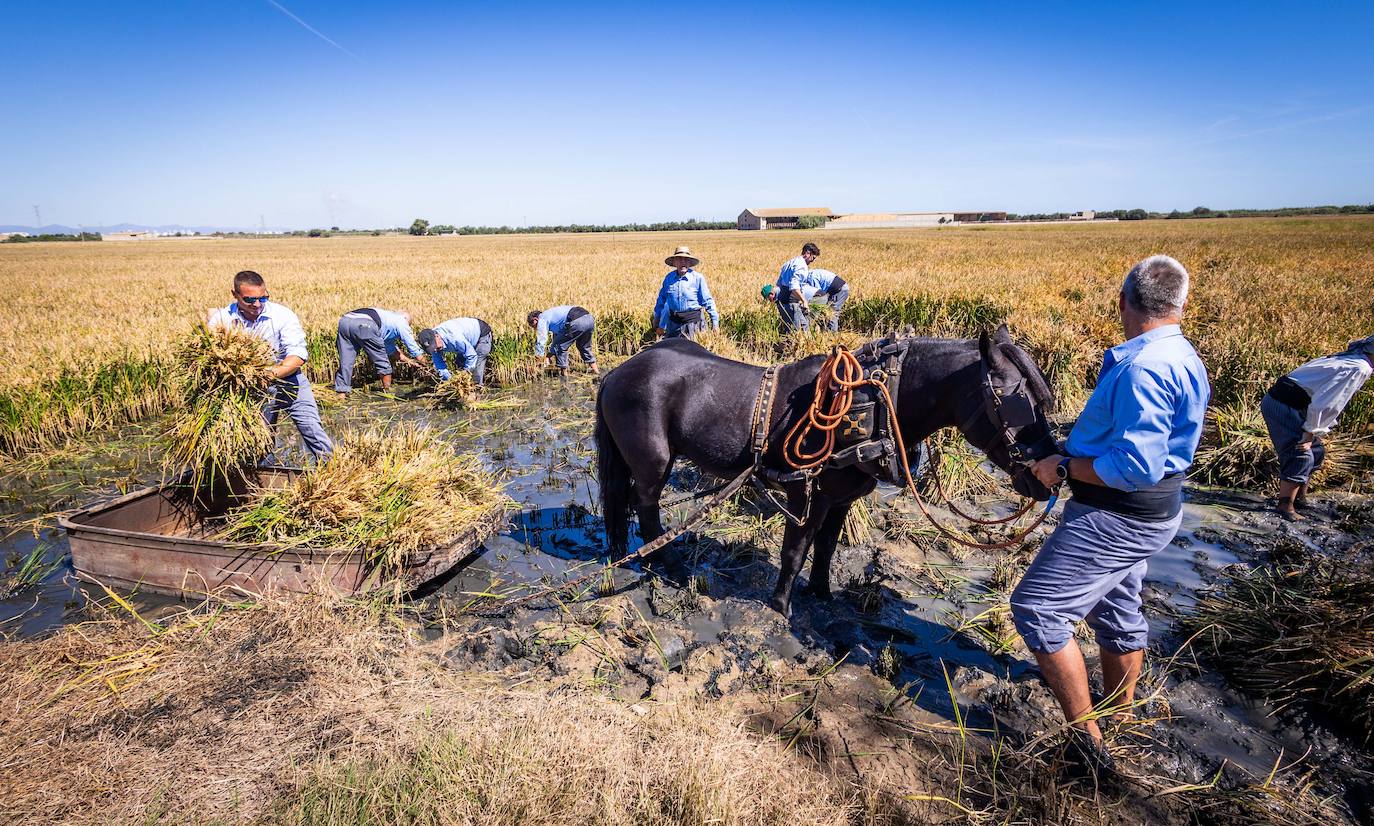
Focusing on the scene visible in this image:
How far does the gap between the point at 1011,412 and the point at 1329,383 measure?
3996 mm

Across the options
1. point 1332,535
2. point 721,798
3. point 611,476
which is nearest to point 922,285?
point 1332,535

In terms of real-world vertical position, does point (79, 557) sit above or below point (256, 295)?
below

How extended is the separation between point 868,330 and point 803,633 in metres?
9.26

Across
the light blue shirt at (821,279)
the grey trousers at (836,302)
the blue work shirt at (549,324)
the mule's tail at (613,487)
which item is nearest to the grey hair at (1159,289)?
the mule's tail at (613,487)

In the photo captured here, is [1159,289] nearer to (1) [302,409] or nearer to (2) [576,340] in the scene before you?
(1) [302,409]

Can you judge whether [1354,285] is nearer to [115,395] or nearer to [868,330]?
[868,330]

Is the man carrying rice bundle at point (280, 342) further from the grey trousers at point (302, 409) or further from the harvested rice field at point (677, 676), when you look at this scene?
the harvested rice field at point (677, 676)

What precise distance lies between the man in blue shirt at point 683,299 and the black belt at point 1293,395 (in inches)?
247

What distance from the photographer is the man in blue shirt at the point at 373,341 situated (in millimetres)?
9031

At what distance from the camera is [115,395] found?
7.66 meters

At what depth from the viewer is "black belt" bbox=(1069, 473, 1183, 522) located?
7.92 feet

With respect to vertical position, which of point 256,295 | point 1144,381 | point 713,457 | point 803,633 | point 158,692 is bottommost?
point 803,633

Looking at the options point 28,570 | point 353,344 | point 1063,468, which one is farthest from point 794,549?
point 353,344

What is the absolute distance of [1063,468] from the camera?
2.51 m
